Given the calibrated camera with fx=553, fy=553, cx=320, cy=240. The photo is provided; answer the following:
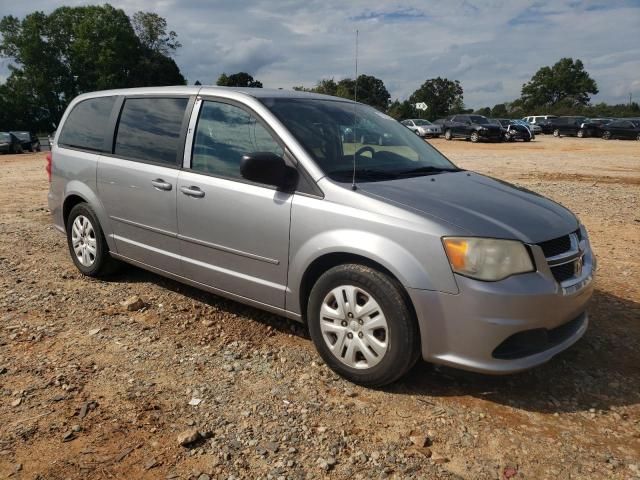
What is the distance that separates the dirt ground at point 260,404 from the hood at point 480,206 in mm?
964

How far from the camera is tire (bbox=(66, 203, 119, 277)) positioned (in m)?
5.02

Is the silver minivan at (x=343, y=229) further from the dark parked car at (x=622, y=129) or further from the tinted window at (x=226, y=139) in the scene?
the dark parked car at (x=622, y=129)

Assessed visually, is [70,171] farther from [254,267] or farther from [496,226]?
[496,226]

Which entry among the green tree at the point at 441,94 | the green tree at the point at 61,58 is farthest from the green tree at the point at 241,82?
the green tree at the point at 441,94

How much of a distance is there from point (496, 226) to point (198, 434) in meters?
1.91

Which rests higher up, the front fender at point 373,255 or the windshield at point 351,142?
the windshield at point 351,142

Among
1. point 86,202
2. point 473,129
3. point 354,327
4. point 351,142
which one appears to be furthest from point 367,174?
point 473,129

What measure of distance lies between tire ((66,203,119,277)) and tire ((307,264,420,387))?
2.53 meters

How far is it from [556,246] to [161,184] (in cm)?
279

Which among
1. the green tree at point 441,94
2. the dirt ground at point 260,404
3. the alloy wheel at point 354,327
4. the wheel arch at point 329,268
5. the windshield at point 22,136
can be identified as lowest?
the dirt ground at point 260,404

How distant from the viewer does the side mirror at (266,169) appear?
3.36 m

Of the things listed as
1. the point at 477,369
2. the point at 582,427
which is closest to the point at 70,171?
the point at 477,369

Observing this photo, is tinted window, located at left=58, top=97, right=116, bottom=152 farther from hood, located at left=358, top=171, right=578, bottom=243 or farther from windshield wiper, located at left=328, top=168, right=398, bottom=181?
hood, located at left=358, top=171, right=578, bottom=243

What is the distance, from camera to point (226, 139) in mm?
3924
